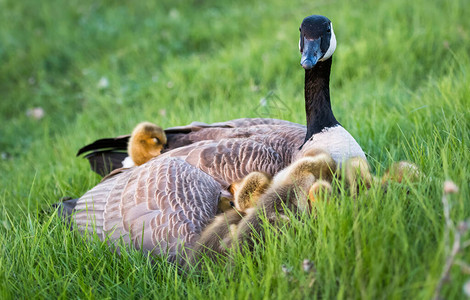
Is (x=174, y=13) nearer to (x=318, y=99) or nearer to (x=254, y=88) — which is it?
(x=254, y=88)

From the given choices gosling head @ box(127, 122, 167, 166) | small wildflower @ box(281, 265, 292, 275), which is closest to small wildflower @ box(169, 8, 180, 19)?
gosling head @ box(127, 122, 167, 166)

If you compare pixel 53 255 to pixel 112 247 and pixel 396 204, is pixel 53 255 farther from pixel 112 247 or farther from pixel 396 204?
pixel 396 204

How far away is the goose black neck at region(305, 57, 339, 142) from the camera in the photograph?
11.4 feet

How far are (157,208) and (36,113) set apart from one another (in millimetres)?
4645

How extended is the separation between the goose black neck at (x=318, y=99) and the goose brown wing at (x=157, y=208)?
872mm

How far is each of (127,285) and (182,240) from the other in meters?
0.42

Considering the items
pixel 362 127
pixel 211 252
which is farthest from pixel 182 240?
pixel 362 127

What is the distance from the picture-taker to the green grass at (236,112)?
2348 millimetres

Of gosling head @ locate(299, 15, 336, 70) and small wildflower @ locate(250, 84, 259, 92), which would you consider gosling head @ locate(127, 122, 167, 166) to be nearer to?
gosling head @ locate(299, 15, 336, 70)

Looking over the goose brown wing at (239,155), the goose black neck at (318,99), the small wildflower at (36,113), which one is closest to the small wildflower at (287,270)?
the goose brown wing at (239,155)

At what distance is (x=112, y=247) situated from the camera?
3115mm

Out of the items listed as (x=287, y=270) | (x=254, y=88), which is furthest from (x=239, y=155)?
(x=254, y=88)

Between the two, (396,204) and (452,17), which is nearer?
(396,204)

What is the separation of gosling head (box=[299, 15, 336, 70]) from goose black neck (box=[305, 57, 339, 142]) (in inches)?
6.6
